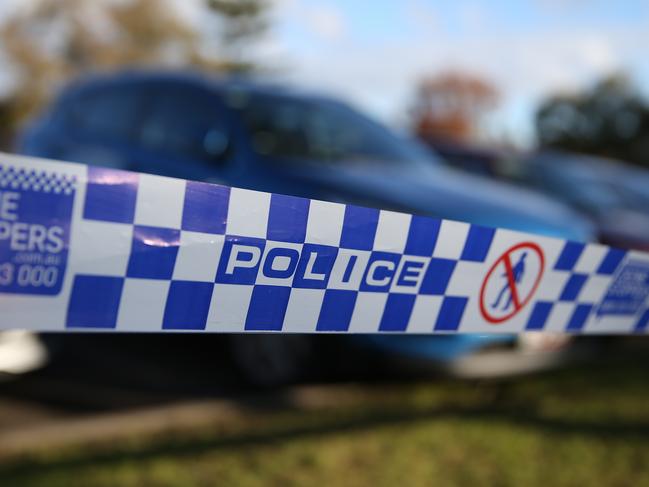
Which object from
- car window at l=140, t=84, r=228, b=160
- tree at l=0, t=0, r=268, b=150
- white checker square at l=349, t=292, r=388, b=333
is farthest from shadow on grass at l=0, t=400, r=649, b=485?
tree at l=0, t=0, r=268, b=150

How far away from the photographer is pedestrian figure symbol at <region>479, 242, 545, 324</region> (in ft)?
4.81

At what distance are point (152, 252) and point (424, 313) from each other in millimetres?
564

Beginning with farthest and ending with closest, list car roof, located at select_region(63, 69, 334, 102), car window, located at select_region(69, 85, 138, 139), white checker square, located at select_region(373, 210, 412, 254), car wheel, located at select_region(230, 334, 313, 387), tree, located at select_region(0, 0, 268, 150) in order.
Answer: tree, located at select_region(0, 0, 268, 150) → car window, located at select_region(69, 85, 138, 139) → car roof, located at select_region(63, 69, 334, 102) → car wheel, located at select_region(230, 334, 313, 387) → white checker square, located at select_region(373, 210, 412, 254)

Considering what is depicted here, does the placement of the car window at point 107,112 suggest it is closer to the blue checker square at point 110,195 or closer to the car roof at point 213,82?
the car roof at point 213,82

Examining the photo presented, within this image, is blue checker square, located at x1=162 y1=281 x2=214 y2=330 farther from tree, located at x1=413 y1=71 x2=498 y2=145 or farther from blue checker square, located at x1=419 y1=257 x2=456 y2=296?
tree, located at x1=413 y1=71 x2=498 y2=145

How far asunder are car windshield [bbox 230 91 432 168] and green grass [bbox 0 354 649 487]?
4.33 ft

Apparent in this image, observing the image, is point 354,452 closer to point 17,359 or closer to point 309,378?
point 309,378

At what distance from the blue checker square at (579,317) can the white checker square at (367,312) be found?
1.75ft

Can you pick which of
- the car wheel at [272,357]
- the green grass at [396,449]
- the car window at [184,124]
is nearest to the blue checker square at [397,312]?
the green grass at [396,449]

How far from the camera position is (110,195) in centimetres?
108

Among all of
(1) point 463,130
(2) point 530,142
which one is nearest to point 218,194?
(2) point 530,142

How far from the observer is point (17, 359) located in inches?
135

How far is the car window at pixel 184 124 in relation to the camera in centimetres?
376

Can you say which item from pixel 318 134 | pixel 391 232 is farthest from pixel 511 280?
pixel 318 134
